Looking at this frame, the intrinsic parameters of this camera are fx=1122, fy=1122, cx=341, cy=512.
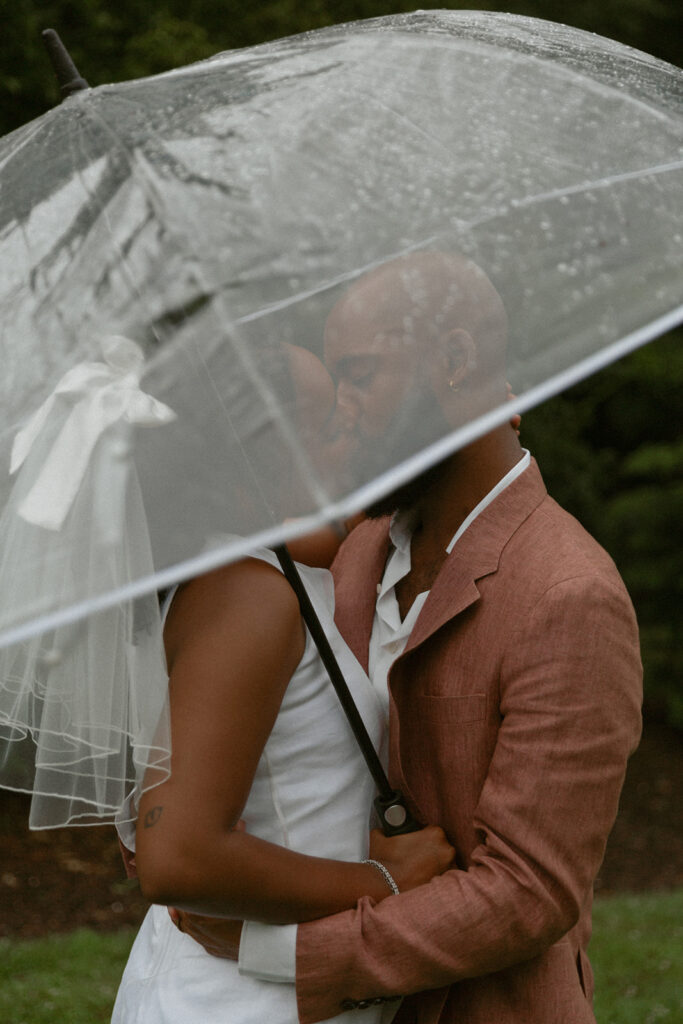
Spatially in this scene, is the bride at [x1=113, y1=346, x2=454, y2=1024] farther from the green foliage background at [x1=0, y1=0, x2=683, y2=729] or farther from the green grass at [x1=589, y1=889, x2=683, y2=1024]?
the green foliage background at [x1=0, y1=0, x2=683, y2=729]

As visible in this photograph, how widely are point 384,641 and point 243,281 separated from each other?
1099mm

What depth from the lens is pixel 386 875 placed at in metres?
2.15

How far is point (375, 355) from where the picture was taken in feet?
5.95

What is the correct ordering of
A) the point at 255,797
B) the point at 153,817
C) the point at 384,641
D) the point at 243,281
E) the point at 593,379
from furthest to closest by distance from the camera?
1. the point at 593,379
2. the point at 384,641
3. the point at 255,797
4. the point at 153,817
5. the point at 243,281

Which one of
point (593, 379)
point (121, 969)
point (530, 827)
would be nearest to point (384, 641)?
point (530, 827)

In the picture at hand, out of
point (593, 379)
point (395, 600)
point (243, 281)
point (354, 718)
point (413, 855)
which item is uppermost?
point (243, 281)

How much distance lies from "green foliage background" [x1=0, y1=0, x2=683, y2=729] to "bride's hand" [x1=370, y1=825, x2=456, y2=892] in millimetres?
5320

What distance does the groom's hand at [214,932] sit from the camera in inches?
83.7

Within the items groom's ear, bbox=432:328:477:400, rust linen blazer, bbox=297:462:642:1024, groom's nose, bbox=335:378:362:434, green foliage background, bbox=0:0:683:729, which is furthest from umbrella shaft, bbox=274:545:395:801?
green foliage background, bbox=0:0:683:729

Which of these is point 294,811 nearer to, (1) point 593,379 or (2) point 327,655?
(2) point 327,655


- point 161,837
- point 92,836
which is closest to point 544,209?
point 161,837

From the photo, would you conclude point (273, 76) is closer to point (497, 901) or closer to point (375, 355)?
point (375, 355)

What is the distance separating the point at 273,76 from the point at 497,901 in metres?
1.56

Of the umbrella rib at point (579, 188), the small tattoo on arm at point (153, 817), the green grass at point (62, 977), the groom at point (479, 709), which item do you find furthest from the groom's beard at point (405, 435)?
the green grass at point (62, 977)
